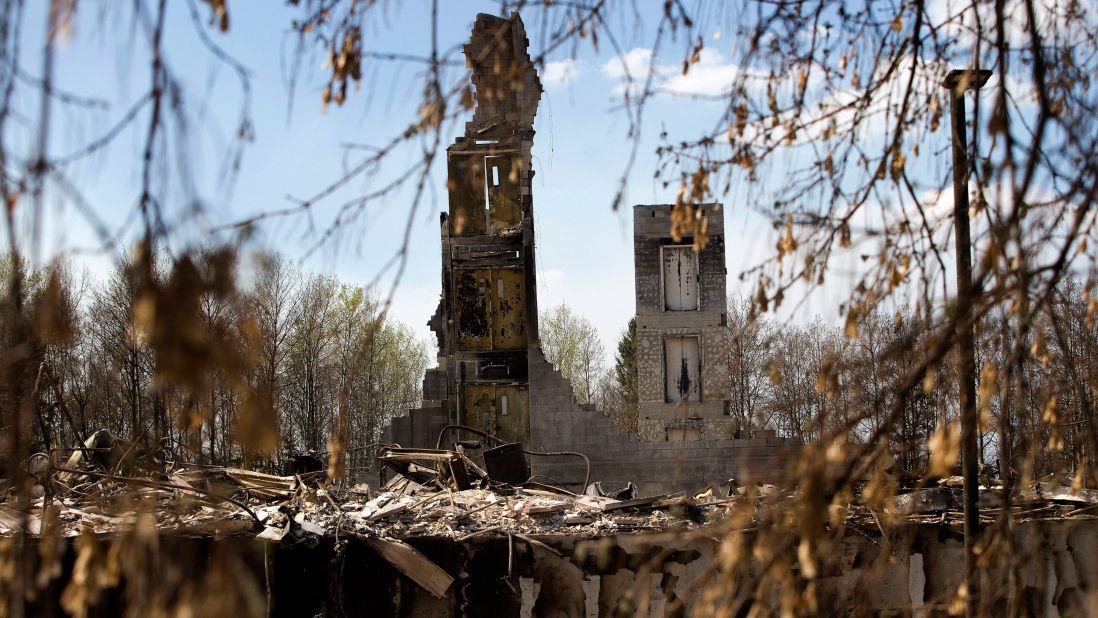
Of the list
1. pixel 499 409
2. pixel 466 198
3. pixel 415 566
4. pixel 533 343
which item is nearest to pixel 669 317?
pixel 533 343

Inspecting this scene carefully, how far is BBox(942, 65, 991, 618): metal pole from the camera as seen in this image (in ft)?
10.5

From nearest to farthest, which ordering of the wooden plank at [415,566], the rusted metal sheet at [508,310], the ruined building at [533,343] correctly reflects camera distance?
the wooden plank at [415,566] → the ruined building at [533,343] → the rusted metal sheet at [508,310]

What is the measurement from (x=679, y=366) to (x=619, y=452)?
5.61m

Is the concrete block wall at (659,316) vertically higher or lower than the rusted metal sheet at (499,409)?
higher

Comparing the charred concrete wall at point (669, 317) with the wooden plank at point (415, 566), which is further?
the charred concrete wall at point (669, 317)

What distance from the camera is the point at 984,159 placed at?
3.61m

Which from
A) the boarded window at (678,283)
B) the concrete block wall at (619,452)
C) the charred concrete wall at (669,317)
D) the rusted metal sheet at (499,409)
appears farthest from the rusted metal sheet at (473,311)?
the boarded window at (678,283)

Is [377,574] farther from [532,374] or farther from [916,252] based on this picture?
[532,374]

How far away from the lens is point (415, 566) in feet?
22.8

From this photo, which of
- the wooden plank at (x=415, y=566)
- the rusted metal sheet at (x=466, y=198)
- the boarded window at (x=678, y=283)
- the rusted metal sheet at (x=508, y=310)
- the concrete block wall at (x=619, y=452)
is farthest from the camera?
the boarded window at (x=678, y=283)

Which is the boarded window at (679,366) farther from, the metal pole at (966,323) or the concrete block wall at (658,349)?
the metal pole at (966,323)

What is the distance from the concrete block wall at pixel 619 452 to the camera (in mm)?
18188

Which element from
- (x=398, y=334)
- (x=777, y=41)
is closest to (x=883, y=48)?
(x=777, y=41)

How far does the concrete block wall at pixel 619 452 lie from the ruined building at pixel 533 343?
2cm
